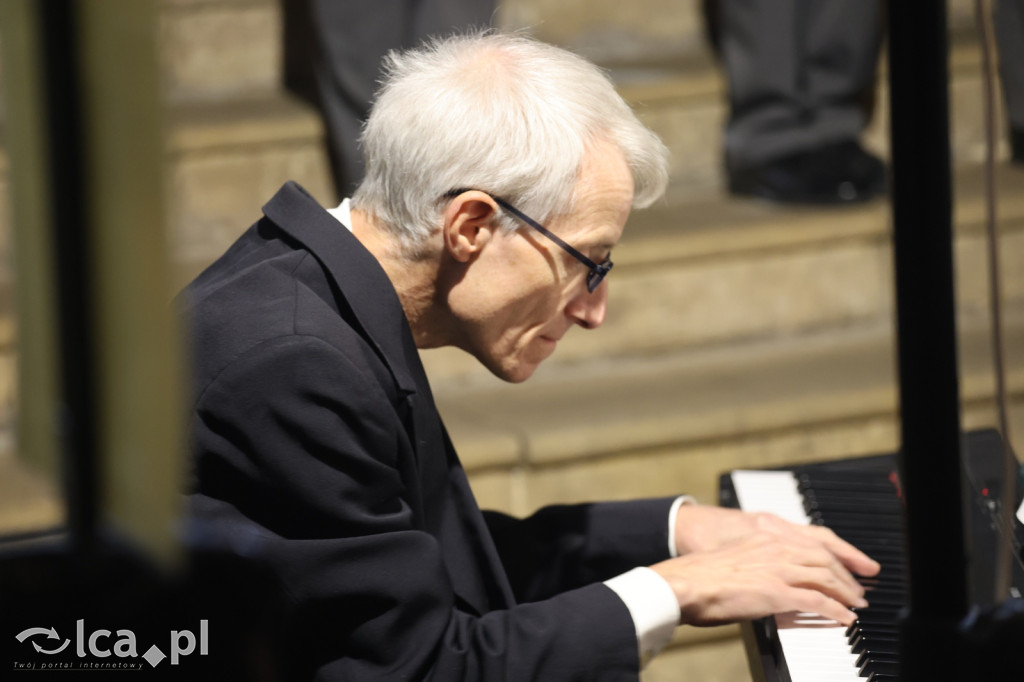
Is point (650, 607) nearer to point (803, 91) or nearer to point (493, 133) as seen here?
point (493, 133)

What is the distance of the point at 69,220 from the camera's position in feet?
1.04

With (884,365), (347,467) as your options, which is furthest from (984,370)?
(347,467)

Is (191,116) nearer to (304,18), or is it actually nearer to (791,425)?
(304,18)

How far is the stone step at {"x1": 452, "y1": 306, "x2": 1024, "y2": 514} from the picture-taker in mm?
2334

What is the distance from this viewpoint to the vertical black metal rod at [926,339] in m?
0.48

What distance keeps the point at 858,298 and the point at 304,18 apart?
145cm

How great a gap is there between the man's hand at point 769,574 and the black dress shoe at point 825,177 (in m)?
1.59

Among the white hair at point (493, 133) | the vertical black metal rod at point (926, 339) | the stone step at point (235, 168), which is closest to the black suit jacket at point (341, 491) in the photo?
the white hair at point (493, 133)

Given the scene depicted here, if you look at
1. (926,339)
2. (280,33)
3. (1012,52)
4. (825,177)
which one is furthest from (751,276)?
(926,339)

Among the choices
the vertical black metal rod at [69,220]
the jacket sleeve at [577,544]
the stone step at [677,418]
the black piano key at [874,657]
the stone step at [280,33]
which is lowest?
the stone step at [677,418]

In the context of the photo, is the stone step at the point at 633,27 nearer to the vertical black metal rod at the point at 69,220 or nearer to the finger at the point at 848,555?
the finger at the point at 848,555

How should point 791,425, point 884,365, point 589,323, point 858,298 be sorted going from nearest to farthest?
point 589,323 → point 791,425 → point 884,365 → point 858,298

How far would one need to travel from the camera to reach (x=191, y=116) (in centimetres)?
279

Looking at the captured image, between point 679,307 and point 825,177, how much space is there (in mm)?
475
